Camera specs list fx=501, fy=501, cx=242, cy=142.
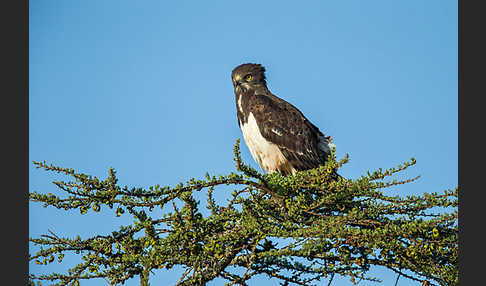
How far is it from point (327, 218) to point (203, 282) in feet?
4.56

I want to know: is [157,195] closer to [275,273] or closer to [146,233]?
[146,233]

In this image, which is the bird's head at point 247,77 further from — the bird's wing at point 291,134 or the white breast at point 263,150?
the white breast at point 263,150

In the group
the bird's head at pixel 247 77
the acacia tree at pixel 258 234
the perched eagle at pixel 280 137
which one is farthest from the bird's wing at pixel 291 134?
the acacia tree at pixel 258 234

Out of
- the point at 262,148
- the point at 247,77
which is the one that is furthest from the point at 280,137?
the point at 247,77

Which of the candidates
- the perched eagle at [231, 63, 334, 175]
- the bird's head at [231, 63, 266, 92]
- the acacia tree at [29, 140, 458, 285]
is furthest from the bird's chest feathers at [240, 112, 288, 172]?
the acacia tree at [29, 140, 458, 285]

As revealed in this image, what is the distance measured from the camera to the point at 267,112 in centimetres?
946

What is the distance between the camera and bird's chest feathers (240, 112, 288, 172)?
30.8 ft

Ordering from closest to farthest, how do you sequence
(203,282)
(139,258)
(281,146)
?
(139,258) → (203,282) → (281,146)

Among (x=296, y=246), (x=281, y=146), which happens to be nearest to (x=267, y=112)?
(x=281, y=146)

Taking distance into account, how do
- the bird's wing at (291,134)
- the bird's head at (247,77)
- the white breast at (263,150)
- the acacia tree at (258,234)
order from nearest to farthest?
the acacia tree at (258,234) < the bird's wing at (291,134) < the white breast at (263,150) < the bird's head at (247,77)

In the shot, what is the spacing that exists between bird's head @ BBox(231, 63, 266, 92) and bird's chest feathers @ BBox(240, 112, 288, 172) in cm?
99

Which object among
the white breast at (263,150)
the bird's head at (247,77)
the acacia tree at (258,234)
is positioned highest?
the bird's head at (247,77)

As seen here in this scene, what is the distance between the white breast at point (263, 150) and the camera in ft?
30.8

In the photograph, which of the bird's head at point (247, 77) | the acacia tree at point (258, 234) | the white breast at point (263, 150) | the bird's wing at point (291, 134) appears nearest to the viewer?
the acacia tree at point (258, 234)
